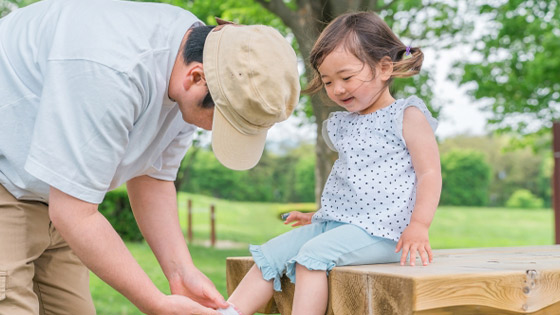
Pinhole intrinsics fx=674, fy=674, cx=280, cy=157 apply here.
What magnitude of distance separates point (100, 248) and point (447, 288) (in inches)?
38.9

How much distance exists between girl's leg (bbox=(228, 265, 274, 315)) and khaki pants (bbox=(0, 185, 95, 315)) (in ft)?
2.15

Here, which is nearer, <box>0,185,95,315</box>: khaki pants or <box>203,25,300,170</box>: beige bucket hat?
<box>203,25,300,170</box>: beige bucket hat

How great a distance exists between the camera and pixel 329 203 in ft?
7.98

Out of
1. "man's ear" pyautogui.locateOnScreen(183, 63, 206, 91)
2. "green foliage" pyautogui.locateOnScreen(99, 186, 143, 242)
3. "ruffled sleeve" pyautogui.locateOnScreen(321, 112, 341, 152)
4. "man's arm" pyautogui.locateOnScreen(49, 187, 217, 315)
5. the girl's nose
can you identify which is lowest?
"green foliage" pyautogui.locateOnScreen(99, 186, 143, 242)

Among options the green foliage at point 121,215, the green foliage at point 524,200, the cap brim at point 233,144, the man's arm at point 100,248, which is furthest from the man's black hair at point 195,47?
the green foliage at point 524,200

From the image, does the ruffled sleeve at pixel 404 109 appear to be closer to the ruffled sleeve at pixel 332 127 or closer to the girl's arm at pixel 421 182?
the girl's arm at pixel 421 182

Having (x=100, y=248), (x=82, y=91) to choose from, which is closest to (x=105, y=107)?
(x=82, y=91)

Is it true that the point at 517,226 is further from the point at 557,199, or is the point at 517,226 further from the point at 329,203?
the point at 329,203

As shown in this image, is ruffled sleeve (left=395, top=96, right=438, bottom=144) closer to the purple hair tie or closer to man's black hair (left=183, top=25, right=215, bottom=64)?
the purple hair tie

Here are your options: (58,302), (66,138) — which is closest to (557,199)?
(58,302)

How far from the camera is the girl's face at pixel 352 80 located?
7.98 feet

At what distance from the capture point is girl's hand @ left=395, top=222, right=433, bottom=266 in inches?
84.8

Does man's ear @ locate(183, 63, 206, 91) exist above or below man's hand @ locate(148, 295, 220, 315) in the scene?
above

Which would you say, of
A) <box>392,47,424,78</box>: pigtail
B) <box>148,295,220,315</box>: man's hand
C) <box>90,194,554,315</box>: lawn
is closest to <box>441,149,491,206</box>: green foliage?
<box>90,194,554,315</box>: lawn
